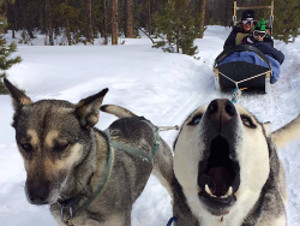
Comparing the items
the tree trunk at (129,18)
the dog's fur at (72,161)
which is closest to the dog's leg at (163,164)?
the dog's fur at (72,161)

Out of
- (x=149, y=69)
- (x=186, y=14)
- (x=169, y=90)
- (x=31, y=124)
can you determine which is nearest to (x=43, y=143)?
(x=31, y=124)

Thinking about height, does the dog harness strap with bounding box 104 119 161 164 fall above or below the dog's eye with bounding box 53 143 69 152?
below

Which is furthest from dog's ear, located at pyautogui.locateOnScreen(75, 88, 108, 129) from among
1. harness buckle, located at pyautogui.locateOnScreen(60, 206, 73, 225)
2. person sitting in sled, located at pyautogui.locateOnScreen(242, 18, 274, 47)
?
person sitting in sled, located at pyautogui.locateOnScreen(242, 18, 274, 47)

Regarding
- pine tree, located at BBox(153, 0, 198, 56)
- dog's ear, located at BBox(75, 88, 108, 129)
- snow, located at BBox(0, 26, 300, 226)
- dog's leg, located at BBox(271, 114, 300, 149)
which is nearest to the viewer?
dog's ear, located at BBox(75, 88, 108, 129)

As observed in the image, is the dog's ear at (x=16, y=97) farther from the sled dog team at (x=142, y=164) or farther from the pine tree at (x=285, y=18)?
the pine tree at (x=285, y=18)

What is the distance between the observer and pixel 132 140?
2.94 m

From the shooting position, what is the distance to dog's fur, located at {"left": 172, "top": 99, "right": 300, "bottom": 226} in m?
1.41

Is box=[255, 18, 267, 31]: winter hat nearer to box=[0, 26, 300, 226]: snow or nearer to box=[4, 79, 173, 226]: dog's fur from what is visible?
box=[0, 26, 300, 226]: snow

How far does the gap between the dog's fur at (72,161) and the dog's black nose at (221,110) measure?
100 centimetres

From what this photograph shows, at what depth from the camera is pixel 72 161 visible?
2092 millimetres

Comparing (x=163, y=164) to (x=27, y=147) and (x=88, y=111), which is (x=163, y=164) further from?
(x=27, y=147)

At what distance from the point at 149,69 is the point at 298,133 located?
689 centimetres

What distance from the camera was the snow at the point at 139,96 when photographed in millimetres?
3141

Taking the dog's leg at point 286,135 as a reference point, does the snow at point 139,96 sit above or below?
below
